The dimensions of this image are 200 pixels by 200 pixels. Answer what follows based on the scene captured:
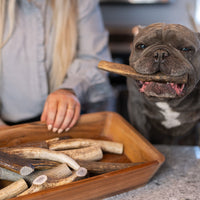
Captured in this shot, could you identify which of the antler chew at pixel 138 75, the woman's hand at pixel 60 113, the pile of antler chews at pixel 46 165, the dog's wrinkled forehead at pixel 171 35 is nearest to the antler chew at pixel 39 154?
the pile of antler chews at pixel 46 165

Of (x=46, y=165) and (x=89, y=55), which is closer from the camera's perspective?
(x=46, y=165)

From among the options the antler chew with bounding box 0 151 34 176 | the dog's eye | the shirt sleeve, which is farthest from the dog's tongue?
the shirt sleeve

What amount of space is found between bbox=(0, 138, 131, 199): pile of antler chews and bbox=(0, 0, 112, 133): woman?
198 millimetres

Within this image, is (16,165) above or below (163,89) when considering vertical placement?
below

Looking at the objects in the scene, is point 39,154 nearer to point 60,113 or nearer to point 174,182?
point 60,113

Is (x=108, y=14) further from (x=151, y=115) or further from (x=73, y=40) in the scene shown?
(x=151, y=115)

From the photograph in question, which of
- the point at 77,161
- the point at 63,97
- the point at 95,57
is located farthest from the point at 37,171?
the point at 95,57

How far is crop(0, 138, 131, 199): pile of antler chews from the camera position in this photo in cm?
54

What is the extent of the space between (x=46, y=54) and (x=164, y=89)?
0.58 meters

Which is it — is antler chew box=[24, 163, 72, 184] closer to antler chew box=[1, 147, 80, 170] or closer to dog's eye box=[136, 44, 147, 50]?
antler chew box=[1, 147, 80, 170]

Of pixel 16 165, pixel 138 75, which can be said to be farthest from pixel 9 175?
pixel 138 75

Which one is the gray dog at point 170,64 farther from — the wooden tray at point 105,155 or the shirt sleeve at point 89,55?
the shirt sleeve at point 89,55

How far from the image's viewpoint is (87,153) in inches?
26.6

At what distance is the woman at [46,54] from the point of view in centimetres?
94
